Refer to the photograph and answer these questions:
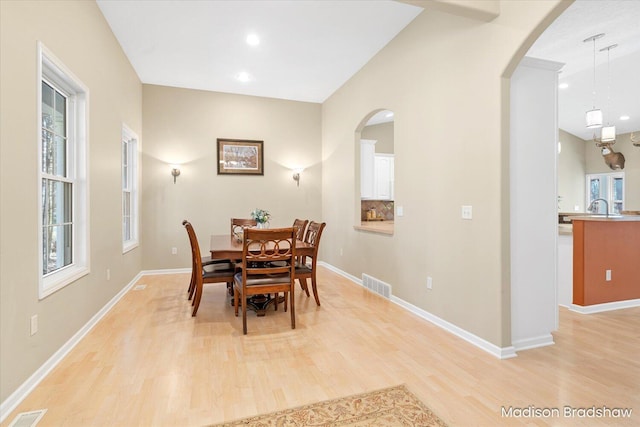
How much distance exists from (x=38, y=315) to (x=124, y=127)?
297cm

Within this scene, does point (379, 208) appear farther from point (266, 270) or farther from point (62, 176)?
point (62, 176)

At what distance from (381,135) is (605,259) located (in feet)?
15.3

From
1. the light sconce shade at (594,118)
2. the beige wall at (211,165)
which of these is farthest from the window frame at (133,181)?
the light sconce shade at (594,118)

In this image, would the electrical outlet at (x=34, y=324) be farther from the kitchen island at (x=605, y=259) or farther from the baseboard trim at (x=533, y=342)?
the kitchen island at (x=605, y=259)

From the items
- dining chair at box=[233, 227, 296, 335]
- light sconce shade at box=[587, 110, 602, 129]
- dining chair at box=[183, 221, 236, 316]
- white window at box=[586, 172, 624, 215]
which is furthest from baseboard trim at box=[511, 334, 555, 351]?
white window at box=[586, 172, 624, 215]

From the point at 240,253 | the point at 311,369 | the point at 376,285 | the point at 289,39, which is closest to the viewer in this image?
the point at 311,369

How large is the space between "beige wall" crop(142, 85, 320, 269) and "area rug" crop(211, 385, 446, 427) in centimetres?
418

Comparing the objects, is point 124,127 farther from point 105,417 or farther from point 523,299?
point 523,299

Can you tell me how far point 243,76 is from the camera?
5.00 meters

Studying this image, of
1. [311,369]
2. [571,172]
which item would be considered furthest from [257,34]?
[571,172]

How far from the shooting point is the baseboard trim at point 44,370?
5.84 ft

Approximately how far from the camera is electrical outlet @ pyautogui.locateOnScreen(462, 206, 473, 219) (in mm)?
2757

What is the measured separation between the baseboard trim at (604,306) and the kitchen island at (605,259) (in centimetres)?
3

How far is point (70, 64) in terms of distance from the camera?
2.65 metres
